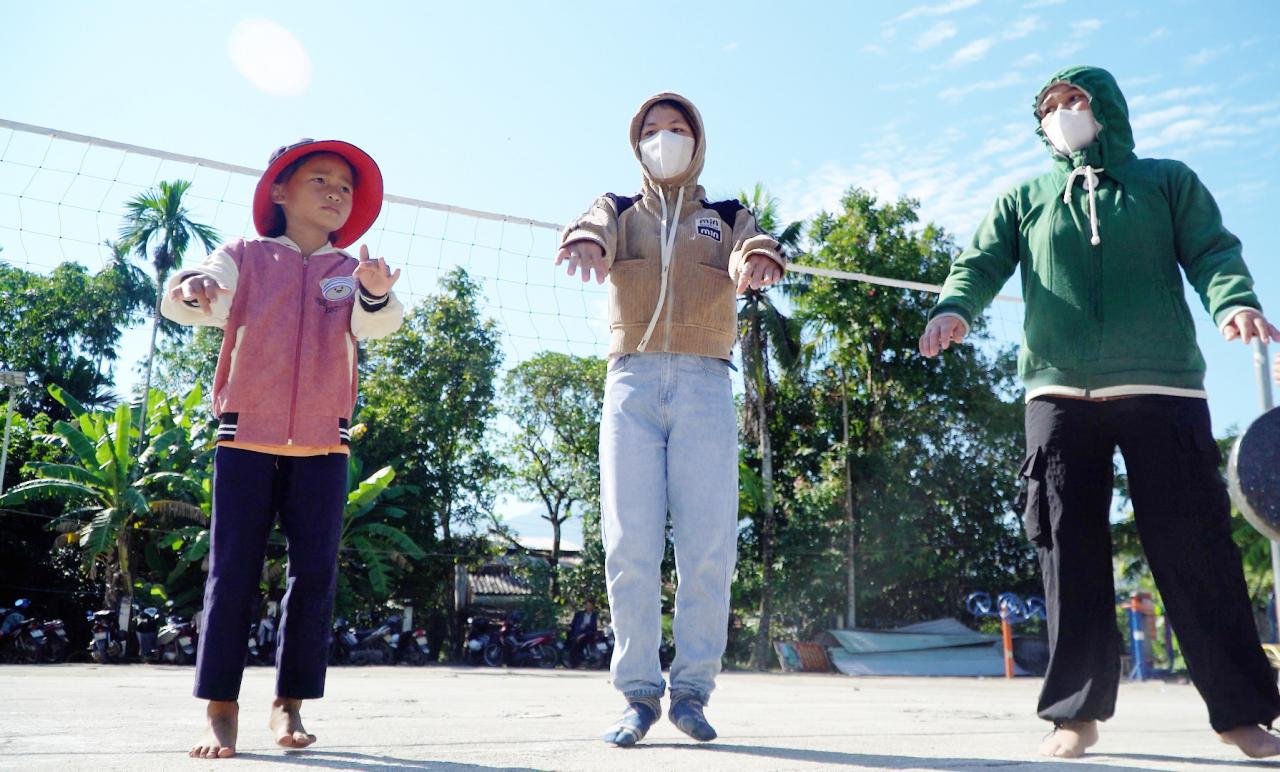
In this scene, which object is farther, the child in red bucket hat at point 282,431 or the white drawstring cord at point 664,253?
the white drawstring cord at point 664,253

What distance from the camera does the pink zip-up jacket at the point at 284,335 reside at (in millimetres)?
2771

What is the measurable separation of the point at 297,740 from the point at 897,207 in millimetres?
24574

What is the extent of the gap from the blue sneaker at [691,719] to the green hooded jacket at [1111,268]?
4.29 ft

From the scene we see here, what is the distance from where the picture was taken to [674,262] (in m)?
3.14

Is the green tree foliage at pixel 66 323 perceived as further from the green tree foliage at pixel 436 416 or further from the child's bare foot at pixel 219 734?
the child's bare foot at pixel 219 734

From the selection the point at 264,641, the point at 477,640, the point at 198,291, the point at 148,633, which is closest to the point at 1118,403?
the point at 198,291

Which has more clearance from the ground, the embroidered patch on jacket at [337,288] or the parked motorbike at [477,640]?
the embroidered patch on jacket at [337,288]

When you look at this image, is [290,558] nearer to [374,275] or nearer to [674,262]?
[374,275]

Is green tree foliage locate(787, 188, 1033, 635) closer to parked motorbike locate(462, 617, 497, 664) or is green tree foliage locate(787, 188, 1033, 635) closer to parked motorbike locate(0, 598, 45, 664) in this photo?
parked motorbike locate(462, 617, 497, 664)

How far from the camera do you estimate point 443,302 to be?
25.1 meters

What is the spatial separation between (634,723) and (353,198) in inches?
72.1

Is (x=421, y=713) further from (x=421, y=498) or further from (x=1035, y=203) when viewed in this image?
(x=421, y=498)

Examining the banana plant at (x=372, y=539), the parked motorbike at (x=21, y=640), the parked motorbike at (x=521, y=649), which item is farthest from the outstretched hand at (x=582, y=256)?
the parked motorbike at (x=521, y=649)

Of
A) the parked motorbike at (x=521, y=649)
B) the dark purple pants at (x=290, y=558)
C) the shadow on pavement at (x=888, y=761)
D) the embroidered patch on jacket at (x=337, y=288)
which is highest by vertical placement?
the embroidered patch on jacket at (x=337, y=288)
